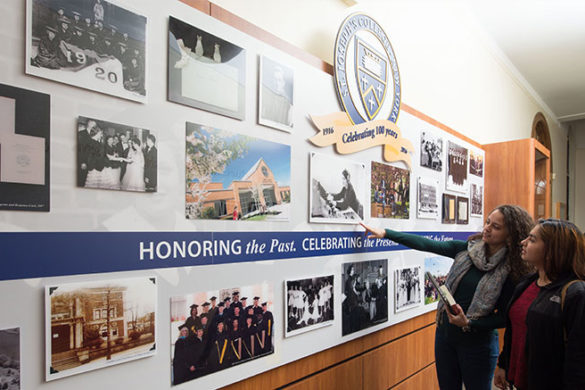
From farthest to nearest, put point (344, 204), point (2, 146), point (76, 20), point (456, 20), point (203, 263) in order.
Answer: point (456, 20) → point (344, 204) → point (203, 263) → point (76, 20) → point (2, 146)

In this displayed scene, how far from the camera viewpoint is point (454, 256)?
2180 mm

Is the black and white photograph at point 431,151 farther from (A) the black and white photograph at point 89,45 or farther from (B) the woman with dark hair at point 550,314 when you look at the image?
→ (A) the black and white photograph at point 89,45

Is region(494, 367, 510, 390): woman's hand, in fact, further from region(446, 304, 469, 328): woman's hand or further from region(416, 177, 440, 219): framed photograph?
region(416, 177, 440, 219): framed photograph

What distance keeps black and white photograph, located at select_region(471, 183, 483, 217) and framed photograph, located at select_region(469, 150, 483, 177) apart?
128mm

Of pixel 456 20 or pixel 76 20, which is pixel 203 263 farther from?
pixel 456 20

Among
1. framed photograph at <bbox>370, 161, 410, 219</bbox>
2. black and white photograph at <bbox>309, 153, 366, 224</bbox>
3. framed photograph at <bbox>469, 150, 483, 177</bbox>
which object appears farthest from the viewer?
framed photograph at <bbox>469, 150, 483, 177</bbox>

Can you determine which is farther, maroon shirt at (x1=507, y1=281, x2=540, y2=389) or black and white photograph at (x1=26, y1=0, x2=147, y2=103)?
maroon shirt at (x1=507, y1=281, x2=540, y2=389)

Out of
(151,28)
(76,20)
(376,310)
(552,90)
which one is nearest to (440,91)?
(376,310)

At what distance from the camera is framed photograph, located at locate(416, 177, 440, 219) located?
2625mm

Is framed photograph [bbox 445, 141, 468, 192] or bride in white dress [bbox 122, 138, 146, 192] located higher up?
framed photograph [bbox 445, 141, 468, 192]

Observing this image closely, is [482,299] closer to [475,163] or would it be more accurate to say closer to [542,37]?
[475,163]

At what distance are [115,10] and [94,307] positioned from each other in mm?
905

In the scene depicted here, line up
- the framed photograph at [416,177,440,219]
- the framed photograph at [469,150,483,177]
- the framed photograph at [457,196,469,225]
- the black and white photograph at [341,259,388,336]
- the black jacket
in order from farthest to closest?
the framed photograph at [469,150,483,177] < the framed photograph at [457,196,469,225] < the framed photograph at [416,177,440,219] < the black and white photograph at [341,259,388,336] < the black jacket

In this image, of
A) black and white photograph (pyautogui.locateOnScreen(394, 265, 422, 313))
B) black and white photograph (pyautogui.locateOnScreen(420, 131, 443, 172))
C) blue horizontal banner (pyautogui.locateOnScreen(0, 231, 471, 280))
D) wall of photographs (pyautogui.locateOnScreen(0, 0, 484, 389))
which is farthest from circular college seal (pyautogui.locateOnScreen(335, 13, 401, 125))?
black and white photograph (pyautogui.locateOnScreen(394, 265, 422, 313))
